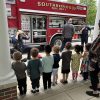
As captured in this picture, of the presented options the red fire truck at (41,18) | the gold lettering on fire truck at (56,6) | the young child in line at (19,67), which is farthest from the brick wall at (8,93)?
the gold lettering on fire truck at (56,6)

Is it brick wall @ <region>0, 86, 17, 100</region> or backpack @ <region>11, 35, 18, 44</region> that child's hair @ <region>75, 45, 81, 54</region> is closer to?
brick wall @ <region>0, 86, 17, 100</region>

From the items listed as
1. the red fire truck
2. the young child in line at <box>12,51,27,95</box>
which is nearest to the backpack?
the red fire truck

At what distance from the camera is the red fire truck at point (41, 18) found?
385 inches

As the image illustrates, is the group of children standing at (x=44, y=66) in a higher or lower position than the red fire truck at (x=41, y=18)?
lower

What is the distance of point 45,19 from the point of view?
11.0 metres

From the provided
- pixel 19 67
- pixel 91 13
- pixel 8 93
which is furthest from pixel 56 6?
pixel 91 13

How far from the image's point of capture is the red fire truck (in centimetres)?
978

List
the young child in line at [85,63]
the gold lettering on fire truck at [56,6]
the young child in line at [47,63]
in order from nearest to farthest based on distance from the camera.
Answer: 1. the young child in line at [47,63]
2. the young child in line at [85,63]
3. the gold lettering on fire truck at [56,6]

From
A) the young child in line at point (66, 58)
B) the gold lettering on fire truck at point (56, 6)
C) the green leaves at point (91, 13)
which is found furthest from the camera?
the green leaves at point (91, 13)

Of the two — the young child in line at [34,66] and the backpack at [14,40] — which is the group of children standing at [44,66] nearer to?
the young child in line at [34,66]

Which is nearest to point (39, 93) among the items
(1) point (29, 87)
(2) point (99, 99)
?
(1) point (29, 87)

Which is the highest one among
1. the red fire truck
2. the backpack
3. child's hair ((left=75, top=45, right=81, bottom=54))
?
the red fire truck

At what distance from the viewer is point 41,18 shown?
35.7 feet

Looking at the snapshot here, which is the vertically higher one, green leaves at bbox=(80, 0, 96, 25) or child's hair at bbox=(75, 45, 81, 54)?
green leaves at bbox=(80, 0, 96, 25)
